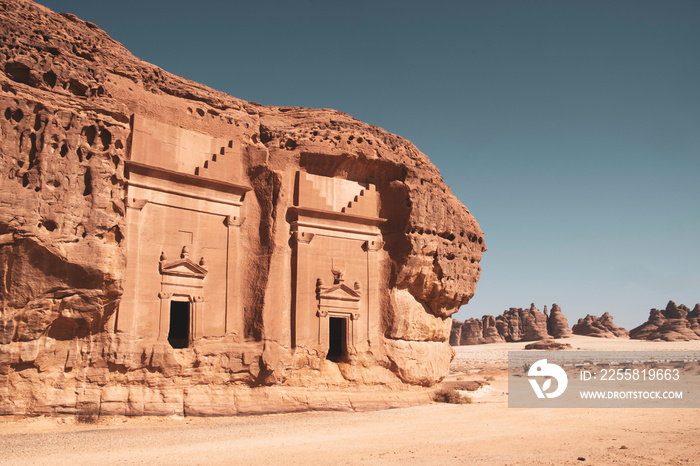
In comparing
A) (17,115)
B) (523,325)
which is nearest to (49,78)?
(17,115)

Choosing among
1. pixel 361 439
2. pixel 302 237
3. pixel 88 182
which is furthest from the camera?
pixel 302 237

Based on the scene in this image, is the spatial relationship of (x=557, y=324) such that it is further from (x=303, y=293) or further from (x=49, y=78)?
(x=49, y=78)

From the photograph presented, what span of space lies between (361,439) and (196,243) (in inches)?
292

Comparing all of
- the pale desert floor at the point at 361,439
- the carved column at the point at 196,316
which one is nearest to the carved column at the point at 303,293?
the pale desert floor at the point at 361,439

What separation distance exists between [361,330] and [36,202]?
10.7 metres

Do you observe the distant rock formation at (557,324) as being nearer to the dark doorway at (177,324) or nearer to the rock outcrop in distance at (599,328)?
the rock outcrop in distance at (599,328)

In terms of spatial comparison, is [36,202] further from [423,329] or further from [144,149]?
[423,329]

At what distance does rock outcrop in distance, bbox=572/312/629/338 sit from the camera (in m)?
103

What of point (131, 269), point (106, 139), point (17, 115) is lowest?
point (131, 269)

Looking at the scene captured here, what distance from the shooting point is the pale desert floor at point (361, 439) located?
11.5 metres

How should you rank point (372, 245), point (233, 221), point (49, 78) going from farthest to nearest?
point (372, 245) → point (233, 221) → point (49, 78)

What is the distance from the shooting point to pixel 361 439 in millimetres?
13656

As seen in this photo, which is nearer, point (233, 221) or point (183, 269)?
point (183, 269)

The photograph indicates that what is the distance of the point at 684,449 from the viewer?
13.0 meters
